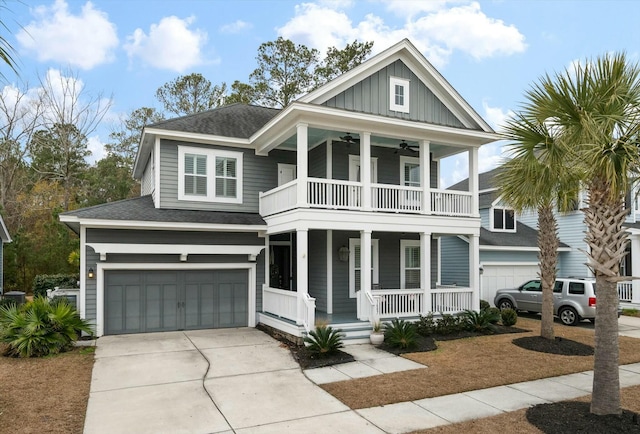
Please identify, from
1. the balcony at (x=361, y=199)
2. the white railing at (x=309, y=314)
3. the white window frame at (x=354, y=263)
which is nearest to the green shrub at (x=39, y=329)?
the white railing at (x=309, y=314)

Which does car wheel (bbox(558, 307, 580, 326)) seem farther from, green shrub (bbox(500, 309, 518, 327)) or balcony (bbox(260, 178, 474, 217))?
balcony (bbox(260, 178, 474, 217))

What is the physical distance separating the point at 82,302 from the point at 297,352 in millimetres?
6112

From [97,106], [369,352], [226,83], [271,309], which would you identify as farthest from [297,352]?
[226,83]

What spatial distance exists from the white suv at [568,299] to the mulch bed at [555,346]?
3.78 meters

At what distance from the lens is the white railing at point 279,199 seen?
501 inches

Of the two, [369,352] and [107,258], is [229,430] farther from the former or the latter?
[107,258]

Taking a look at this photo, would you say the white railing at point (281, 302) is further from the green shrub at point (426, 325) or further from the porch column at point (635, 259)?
the porch column at point (635, 259)

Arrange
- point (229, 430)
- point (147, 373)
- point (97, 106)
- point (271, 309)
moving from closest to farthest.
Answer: point (229, 430) → point (147, 373) → point (271, 309) → point (97, 106)

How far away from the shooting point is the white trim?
42.2 feet

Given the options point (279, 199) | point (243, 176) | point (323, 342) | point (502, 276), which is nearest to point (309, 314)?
point (323, 342)

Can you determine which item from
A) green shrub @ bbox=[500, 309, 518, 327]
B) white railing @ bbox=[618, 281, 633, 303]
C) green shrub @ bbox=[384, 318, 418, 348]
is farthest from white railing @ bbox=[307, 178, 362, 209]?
white railing @ bbox=[618, 281, 633, 303]

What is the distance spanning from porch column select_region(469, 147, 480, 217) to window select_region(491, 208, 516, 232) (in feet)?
26.1

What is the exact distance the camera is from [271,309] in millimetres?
14000

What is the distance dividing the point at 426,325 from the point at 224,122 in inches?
357
